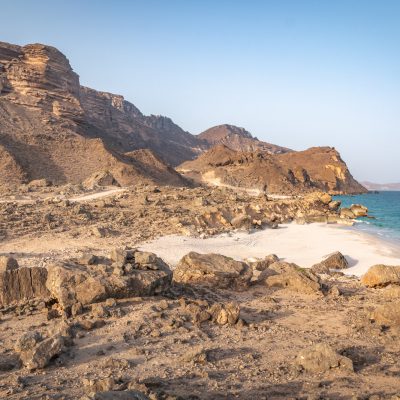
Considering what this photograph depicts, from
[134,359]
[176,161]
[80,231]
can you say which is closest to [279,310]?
[134,359]

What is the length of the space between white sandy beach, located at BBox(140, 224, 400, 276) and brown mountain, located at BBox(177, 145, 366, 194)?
5038 centimetres

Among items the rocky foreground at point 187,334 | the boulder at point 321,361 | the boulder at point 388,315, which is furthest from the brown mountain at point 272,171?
the boulder at point 321,361

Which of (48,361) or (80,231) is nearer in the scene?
(48,361)

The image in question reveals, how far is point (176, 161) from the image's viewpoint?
12131cm

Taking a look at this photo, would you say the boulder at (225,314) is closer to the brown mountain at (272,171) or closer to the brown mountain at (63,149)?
the brown mountain at (63,149)

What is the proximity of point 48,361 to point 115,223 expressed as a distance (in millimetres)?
10683

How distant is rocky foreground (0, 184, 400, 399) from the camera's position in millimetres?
5031

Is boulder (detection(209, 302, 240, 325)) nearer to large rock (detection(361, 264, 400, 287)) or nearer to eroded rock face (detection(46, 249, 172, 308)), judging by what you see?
eroded rock face (detection(46, 249, 172, 308))

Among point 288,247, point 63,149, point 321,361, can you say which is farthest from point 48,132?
point 321,361

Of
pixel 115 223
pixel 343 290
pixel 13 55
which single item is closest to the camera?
pixel 343 290

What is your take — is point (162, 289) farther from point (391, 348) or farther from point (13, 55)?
A: point (13, 55)

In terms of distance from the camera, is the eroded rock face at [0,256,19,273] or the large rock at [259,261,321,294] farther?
the large rock at [259,261,321,294]

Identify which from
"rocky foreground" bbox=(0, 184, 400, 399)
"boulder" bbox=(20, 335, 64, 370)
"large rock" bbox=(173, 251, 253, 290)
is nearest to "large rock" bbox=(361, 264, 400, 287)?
"rocky foreground" bbox=(0, 184, 400, 399)

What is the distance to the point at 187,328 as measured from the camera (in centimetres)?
677
